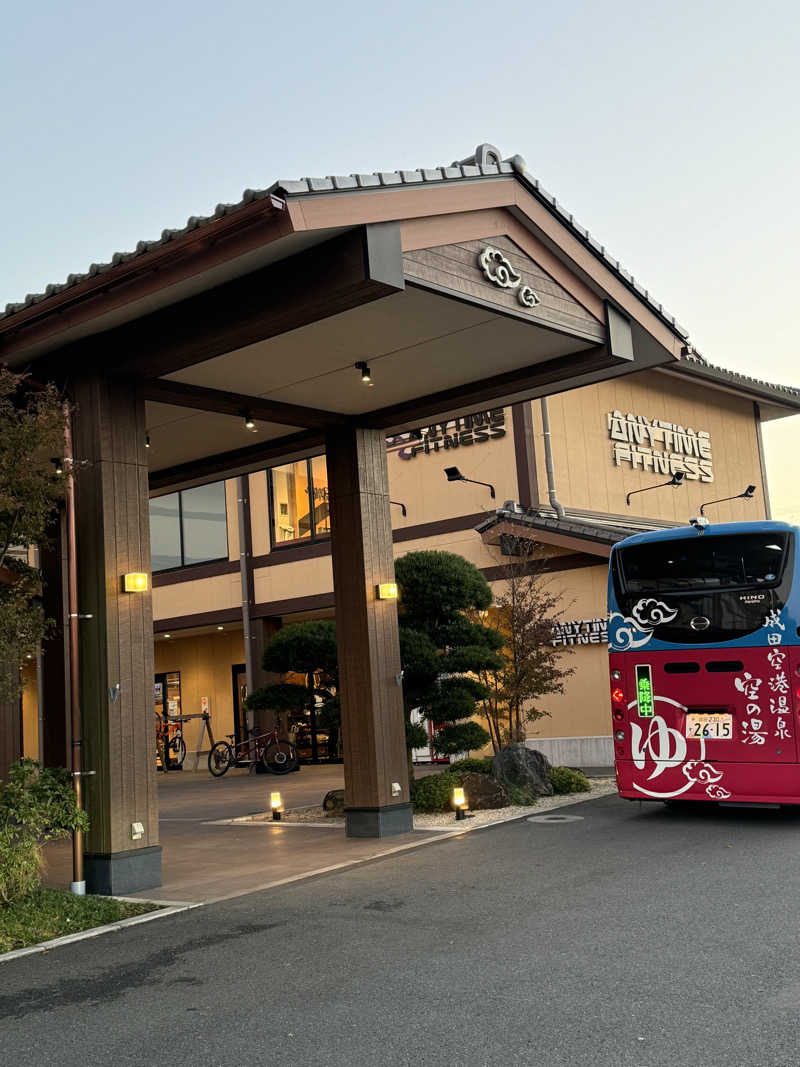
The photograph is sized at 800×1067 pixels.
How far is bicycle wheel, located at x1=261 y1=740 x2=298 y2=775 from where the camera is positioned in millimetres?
23953

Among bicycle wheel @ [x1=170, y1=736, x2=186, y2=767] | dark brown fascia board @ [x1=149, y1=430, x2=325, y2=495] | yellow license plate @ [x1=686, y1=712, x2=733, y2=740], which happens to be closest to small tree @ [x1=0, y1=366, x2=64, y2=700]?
dark brown fascia board @ [x1=149, y1=430, x2=325, y2=495]

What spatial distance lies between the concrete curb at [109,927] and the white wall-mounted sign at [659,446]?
17.0 meters

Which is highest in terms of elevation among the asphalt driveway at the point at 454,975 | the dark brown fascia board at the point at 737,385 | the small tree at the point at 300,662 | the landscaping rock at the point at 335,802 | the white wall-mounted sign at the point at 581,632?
the dark brown fascia board at the point at 737,385

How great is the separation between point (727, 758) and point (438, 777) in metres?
4.08

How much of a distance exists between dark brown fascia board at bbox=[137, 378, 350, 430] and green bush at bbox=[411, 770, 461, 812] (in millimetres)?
4709

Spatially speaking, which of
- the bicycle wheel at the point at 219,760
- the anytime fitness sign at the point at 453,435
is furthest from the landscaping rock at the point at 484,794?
the bicycle wheel at the point at 219,760

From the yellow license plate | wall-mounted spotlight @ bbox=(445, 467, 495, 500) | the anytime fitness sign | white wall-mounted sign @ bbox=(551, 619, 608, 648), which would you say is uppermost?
the anytime fitness sign

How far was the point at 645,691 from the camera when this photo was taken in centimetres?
1125

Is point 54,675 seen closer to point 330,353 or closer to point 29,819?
point 29,819

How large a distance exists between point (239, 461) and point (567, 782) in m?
6.21

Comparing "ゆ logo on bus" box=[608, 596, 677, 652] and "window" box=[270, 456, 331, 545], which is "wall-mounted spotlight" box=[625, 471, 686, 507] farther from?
"ゆ logo on bus" box=[608, 596, 677, 652]

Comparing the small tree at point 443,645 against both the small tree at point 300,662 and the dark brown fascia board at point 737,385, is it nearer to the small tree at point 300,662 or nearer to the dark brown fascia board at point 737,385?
the small tree at point 300,662

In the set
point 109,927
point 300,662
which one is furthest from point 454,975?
point 300,662

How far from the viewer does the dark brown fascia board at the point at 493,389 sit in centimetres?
1075
